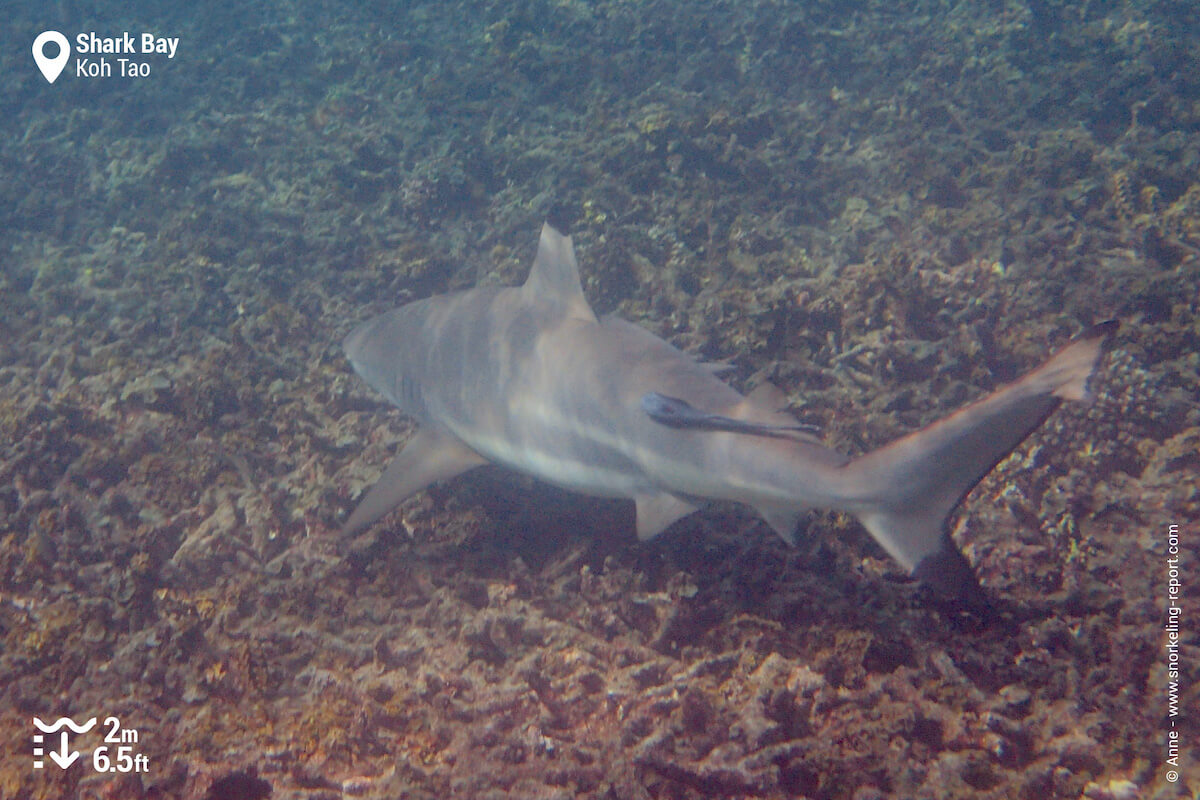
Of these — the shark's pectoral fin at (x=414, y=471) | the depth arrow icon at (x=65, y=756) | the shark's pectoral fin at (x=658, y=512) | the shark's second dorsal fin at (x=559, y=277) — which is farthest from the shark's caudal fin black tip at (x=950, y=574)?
the depth arrow icon at (x=65, y=756)

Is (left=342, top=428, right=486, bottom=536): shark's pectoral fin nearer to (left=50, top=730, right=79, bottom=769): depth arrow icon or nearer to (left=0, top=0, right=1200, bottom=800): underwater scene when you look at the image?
(left=0, top=0, right=1200, bottom=800): underwater scene

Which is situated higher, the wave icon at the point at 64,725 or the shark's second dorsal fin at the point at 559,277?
the shark's second dorsal fin at the point at 559,277

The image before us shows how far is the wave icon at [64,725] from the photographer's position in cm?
331

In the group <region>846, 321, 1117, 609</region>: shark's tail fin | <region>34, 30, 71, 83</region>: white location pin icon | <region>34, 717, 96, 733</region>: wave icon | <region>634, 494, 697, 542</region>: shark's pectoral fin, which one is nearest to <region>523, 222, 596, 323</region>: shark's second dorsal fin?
<region>634, 494, 697, 542</region>: shark's pectoral fin

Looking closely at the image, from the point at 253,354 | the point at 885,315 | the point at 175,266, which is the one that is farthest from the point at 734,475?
the point at 175,266

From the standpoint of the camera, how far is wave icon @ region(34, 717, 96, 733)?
3.31 meters

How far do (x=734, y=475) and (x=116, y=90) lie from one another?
17.9 metres

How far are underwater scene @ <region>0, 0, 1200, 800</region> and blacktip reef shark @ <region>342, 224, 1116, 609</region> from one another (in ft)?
0.07

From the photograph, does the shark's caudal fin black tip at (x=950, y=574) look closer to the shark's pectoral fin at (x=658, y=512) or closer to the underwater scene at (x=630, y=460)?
the underwater scene at (x=630, y=460)

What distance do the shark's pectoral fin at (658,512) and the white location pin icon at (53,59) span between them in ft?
60.9

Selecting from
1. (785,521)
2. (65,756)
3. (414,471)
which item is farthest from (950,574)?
(65,756)

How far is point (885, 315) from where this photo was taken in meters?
5.78

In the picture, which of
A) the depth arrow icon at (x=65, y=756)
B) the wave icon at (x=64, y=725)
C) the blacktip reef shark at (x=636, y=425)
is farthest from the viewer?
the wave icon at (x=64, y=725)

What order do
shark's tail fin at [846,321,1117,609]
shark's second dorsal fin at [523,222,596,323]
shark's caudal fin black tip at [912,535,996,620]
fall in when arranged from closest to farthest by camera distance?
1. shark's tail fin at [846,321,1117,609]
2. shark's caudal fin black tip at [912,535,996,620]
3. shark's second dorsal fin at [523,222,596,323]
